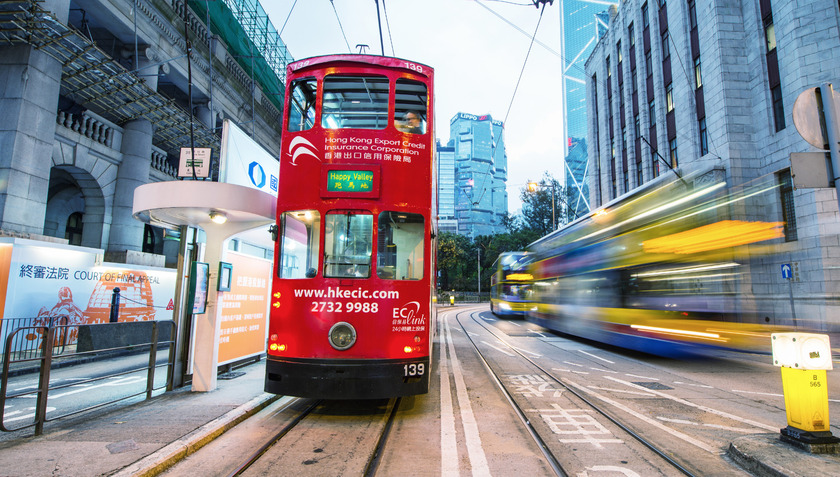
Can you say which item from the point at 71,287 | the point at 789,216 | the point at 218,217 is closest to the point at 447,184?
the point at 789,216

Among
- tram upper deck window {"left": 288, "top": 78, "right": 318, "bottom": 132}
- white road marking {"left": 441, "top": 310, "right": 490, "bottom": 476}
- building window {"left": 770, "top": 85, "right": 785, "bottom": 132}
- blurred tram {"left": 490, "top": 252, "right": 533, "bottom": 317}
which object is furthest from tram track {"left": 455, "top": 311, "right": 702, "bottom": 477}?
building window {"left": 770, "top": 85, "right": 785, "bottom": 132}

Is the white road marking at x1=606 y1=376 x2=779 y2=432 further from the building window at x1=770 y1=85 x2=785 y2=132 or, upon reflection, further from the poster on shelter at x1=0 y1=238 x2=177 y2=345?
the building window at x1=770 y1=85 x2=785 y2=132

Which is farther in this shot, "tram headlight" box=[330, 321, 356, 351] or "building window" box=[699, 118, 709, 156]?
"building window" box=[699, 118, 709, 156]

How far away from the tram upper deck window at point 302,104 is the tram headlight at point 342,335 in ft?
9.51

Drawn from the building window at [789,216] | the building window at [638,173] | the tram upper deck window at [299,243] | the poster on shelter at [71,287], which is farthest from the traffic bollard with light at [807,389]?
the building window at [638,173]

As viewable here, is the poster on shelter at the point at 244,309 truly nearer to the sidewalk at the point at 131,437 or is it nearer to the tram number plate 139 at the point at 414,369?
the sidewalk at the point at 131,437

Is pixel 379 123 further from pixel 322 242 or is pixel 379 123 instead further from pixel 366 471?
pixel 366 471

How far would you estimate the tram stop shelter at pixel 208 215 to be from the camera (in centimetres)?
630

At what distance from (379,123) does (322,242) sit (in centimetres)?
192

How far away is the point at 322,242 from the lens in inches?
222

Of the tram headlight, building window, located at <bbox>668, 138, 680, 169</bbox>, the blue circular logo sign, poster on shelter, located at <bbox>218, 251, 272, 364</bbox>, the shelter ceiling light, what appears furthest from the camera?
building window, located at <bbox>668, 138, 680, 169</bbox>

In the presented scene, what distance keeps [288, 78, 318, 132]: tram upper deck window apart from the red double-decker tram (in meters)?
0.01

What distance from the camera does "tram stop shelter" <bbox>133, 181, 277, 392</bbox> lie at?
6305mm

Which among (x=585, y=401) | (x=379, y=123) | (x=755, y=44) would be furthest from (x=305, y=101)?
(x=755, y=44)
